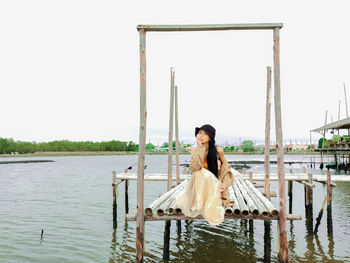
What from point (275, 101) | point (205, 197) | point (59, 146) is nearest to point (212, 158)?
point (205, 197)

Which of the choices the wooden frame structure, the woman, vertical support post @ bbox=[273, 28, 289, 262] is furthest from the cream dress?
vertical support post @ bbox=[273, 28, 289, 262]

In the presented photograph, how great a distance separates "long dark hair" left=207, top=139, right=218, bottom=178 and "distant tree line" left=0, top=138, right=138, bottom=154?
111 metres

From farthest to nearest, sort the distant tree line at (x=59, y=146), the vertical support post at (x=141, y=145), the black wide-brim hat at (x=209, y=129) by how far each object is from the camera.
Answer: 1. the distant tree line at (x=59, y=146)
2. the vertical support post at (x=141, y=145)
3. the black wide-brim hat at (x=209, y=129)

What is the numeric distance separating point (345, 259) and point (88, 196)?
16484 millimetres

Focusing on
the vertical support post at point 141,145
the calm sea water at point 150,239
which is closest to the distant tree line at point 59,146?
the calm sea water at point 150,239

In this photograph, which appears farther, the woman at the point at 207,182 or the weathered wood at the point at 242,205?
the weathered wood at the point at 242,205

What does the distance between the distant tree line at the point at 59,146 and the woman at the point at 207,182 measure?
111234 mm

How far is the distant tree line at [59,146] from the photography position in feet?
343

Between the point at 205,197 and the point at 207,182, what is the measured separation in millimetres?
310

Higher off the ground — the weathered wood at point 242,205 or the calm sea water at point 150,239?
the weathered wood at point 242,205

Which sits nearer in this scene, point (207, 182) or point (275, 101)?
point (207, 182)

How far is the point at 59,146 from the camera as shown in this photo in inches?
4707

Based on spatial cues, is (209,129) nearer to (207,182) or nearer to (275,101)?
(207,182)

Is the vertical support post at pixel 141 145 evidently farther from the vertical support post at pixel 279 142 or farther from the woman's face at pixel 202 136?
the vertical support post at pixel 279 142
